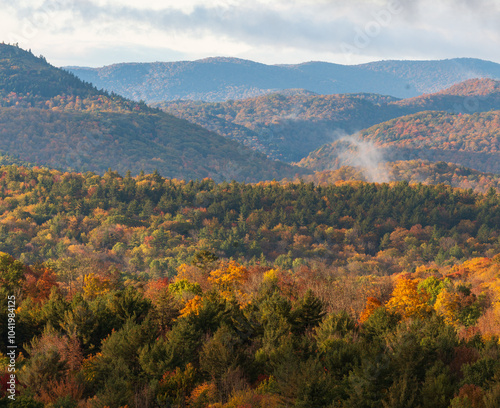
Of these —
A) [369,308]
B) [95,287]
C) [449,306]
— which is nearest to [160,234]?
[95,287]

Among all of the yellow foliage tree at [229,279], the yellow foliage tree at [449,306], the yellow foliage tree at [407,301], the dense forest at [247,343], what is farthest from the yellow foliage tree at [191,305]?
the yellow foliage tree at [449,306]

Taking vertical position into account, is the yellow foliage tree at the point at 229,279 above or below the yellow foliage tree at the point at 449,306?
below

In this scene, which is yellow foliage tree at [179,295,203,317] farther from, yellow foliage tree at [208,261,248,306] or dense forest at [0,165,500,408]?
yellow foliage tree at [208,261,248,306]

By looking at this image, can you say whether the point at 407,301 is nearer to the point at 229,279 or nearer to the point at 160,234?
the point at 229,279

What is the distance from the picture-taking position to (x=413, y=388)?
34500 millimetres

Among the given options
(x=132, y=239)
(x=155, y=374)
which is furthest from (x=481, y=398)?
(x=132, y=239)

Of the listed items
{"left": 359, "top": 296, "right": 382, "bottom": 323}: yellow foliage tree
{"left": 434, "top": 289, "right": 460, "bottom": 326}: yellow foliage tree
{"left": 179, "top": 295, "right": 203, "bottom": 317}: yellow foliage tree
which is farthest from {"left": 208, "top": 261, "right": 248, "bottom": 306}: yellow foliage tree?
{"left": 434, "top": 289, "right": 460, "bottom": 326}: yellow foliage tree

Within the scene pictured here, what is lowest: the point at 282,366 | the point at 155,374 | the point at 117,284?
the point at 117,284

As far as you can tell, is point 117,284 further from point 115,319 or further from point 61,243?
point 61,243

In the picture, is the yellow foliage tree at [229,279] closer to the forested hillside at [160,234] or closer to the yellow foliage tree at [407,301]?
the yellow foliage tree at [407,301]

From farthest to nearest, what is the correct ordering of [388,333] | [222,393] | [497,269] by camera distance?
[497,269], [388,333], [222,393]

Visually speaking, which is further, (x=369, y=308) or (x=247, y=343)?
(x=369, y=308)

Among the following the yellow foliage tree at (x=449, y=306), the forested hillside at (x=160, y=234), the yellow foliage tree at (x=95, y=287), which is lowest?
the forested hillside at (x=160, y=234)

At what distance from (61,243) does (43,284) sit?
8998 centimetres
